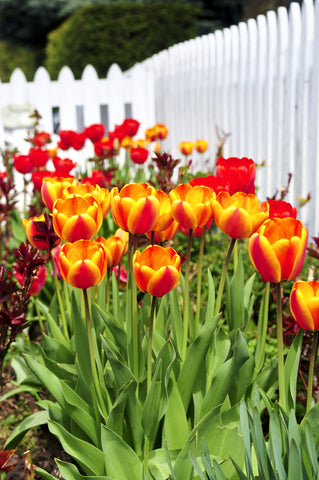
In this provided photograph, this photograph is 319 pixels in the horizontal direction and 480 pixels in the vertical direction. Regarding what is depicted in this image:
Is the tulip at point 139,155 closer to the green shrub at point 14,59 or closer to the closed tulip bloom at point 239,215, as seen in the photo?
the closed tulip bloom at point 239,215

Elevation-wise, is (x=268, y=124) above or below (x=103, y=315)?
above

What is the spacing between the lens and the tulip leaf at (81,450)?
141cm

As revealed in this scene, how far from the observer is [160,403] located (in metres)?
1.44

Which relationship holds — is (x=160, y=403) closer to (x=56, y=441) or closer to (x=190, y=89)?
(x=56, y=441)

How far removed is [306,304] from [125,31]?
Answer: 13.3 metres

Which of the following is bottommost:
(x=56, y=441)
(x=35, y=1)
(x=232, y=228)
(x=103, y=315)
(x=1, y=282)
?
(x=56, y=441)

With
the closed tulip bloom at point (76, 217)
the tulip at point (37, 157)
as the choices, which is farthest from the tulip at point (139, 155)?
the closed tulip bloom at point (76, 217)

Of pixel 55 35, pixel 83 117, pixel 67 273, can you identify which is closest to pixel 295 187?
pixel 67 273

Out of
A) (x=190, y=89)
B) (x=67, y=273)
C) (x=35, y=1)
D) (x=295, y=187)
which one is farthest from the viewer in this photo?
(x=35, y=1)

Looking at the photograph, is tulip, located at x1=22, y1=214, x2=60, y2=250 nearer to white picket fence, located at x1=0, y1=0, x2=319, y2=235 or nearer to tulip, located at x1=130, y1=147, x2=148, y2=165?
tulip, located at x1=130, y1=147, x2=148, y2=165

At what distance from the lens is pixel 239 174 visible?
156 centimetres

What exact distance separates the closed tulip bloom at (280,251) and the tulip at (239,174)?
378 mm

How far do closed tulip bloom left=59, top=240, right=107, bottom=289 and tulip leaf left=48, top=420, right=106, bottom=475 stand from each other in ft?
1.31

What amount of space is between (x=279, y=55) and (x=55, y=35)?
41.0 feet
